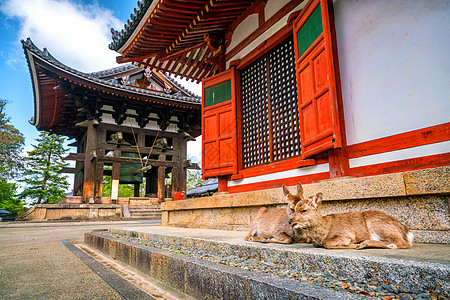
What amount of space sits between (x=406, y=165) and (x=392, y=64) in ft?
4.96

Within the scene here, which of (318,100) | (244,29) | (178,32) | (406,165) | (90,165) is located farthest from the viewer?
(90,165)

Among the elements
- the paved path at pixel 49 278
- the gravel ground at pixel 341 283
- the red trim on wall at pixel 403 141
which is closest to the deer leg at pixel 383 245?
the gravel ground at pixel 341 283

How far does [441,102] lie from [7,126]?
103ft

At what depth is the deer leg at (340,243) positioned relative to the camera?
266cm

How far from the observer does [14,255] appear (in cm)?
506

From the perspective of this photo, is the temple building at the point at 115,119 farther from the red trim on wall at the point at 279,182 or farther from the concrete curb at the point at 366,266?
the concrete curb at the point at 366,266

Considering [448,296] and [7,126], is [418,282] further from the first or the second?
[7,126]

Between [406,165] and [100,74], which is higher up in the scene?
[100,74]

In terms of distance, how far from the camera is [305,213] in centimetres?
279

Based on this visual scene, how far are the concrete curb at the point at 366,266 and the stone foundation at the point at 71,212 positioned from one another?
50.4ft

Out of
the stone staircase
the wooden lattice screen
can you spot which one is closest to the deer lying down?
the wooden lattice screen

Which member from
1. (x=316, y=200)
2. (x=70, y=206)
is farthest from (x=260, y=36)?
(x=70, y=206)

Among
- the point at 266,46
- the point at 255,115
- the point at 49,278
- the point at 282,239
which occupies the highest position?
the point at 266,46

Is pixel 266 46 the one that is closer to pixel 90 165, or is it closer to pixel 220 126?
pixel 220 126
